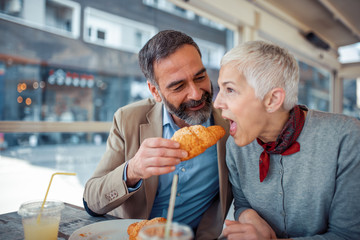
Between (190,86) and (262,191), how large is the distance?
851 mm

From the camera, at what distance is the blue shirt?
2.00m

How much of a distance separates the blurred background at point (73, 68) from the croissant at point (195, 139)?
210 cm

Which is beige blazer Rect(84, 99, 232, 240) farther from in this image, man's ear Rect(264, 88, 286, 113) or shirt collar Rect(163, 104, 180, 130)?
man's ear Rect(264, 88, 286, 113)

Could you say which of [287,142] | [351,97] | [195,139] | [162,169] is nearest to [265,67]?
[287,142]

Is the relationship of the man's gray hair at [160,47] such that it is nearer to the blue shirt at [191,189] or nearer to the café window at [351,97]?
the blue shirt at [191,189]

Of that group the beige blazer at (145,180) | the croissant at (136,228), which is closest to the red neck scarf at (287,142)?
the beige blazer at (145,180)

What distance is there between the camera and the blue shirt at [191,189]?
200 centimetres

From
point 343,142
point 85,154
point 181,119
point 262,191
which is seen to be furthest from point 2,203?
point 343,142

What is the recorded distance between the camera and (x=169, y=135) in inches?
82.9

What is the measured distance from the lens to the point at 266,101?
1466 mm

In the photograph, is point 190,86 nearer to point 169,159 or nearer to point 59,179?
point 169,159

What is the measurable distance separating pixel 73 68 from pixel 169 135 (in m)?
1.92

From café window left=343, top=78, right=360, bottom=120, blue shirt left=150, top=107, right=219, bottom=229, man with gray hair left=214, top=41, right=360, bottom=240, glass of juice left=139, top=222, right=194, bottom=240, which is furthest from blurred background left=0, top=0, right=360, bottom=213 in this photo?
café window left=343, top=78, right=360, bottom=120

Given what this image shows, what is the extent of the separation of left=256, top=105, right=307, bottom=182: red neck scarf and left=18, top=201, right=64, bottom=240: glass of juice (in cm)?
111
